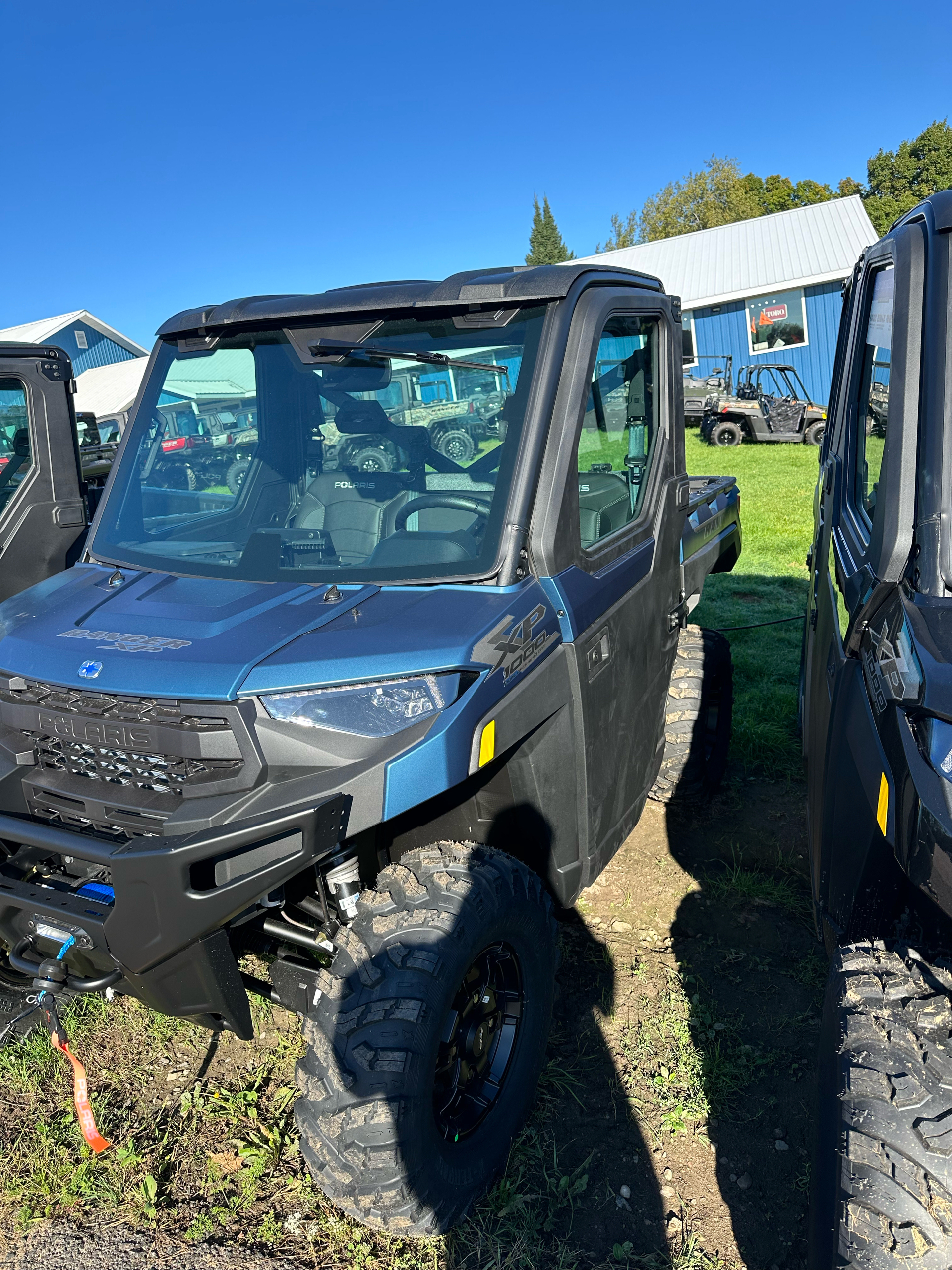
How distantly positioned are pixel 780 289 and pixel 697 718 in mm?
22329

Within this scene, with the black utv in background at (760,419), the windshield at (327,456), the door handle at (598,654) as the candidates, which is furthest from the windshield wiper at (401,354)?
the black utv in background at (760,419)

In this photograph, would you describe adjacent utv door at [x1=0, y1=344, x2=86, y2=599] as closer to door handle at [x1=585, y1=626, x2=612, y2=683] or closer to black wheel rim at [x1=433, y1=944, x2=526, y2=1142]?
door handle at [x1=585, y1=626, x2=612, y2=683]

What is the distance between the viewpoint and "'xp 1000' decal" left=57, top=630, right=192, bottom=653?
7.05 ft

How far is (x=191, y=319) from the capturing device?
9.59ft

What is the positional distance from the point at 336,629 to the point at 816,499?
10.3 feet

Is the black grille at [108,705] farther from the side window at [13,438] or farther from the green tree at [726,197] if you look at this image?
the green tree at [726,197]

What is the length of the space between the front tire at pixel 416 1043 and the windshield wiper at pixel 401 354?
1.35 metres

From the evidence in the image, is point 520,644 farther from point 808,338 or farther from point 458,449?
point 808,338

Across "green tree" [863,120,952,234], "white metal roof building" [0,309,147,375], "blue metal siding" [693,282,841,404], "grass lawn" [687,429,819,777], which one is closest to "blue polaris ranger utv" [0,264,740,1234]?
"grass lawn" [687,429,819,777]

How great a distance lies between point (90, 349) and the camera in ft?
121

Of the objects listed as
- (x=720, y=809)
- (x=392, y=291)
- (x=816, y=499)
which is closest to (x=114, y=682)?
(x=392, y=291)

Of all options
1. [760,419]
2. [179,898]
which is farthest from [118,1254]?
[760,419]

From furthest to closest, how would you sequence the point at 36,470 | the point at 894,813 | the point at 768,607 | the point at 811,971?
1. the point at 768,607
2. the point at 36,470
3. the point at 811,971
4. the point at 894,813

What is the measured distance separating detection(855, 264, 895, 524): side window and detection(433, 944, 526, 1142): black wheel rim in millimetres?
1548
